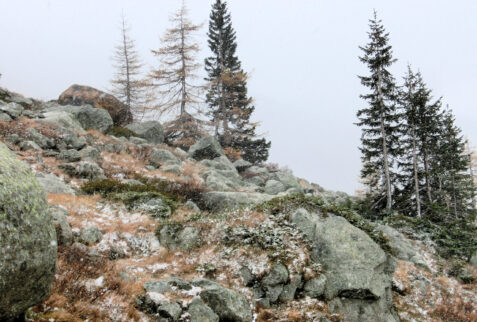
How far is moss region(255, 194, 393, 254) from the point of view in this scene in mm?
8921

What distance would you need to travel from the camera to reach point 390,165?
21125mm

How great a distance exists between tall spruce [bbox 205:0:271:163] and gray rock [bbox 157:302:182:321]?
26641mm

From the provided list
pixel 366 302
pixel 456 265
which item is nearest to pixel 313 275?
pixel 366 302

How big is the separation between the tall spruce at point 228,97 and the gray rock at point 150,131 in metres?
7.23

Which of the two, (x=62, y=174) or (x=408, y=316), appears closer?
(x=408, y=316)

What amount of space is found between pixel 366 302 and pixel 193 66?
2873cm

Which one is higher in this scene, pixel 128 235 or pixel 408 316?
pixel 128 235

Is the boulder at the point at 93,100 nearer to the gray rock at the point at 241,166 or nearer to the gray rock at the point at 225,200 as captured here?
the gray rock at the point at 241,166

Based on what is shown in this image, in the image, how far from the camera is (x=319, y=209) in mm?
9195

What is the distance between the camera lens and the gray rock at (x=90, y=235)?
7.18 metres

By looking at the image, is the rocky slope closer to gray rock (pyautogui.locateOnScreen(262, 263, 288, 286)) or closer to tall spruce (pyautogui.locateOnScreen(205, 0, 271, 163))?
gray rock (pyautogui.locateOnScreen(262, 263, 288, 286))

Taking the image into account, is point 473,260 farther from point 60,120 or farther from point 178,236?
point 60,120

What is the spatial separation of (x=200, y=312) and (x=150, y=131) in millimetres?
22137

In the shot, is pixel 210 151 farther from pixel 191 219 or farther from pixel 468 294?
pixel 468 294
